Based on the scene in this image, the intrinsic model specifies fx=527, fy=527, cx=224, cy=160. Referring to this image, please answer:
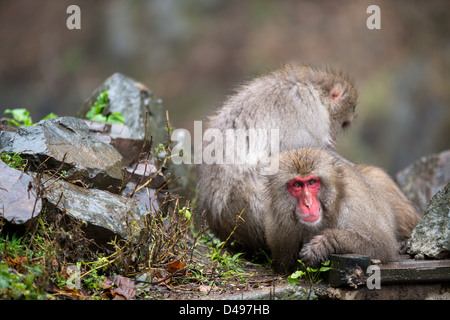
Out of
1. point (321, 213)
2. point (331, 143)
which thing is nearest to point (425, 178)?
point (331, 143)

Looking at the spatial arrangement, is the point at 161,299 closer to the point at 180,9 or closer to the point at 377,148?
the point at 377,148

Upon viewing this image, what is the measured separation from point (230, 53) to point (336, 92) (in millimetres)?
9662

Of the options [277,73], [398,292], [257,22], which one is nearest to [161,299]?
[398,292]

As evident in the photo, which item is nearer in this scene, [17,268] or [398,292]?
[17,268]

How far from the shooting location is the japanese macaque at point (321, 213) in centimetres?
419

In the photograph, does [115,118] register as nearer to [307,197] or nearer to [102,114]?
[102,114]

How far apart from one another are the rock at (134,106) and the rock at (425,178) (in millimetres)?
3429

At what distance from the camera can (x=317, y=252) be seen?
4.16m

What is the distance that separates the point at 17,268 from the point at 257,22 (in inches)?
515

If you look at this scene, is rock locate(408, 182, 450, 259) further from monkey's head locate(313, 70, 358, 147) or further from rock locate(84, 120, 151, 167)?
rock locate(84, 120, 151, 167)

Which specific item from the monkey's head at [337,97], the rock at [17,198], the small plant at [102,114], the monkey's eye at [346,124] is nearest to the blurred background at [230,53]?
the small plant at [102,114]

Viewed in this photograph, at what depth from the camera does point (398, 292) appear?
4039mm

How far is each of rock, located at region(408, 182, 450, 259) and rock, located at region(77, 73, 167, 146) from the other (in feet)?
10.6

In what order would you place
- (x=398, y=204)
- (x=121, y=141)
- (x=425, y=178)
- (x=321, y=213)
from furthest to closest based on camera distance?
1. (x=425, y=178)
2. (x=121, y=141)
3. (x=398, y=204)
4. (x=321, y=213)
